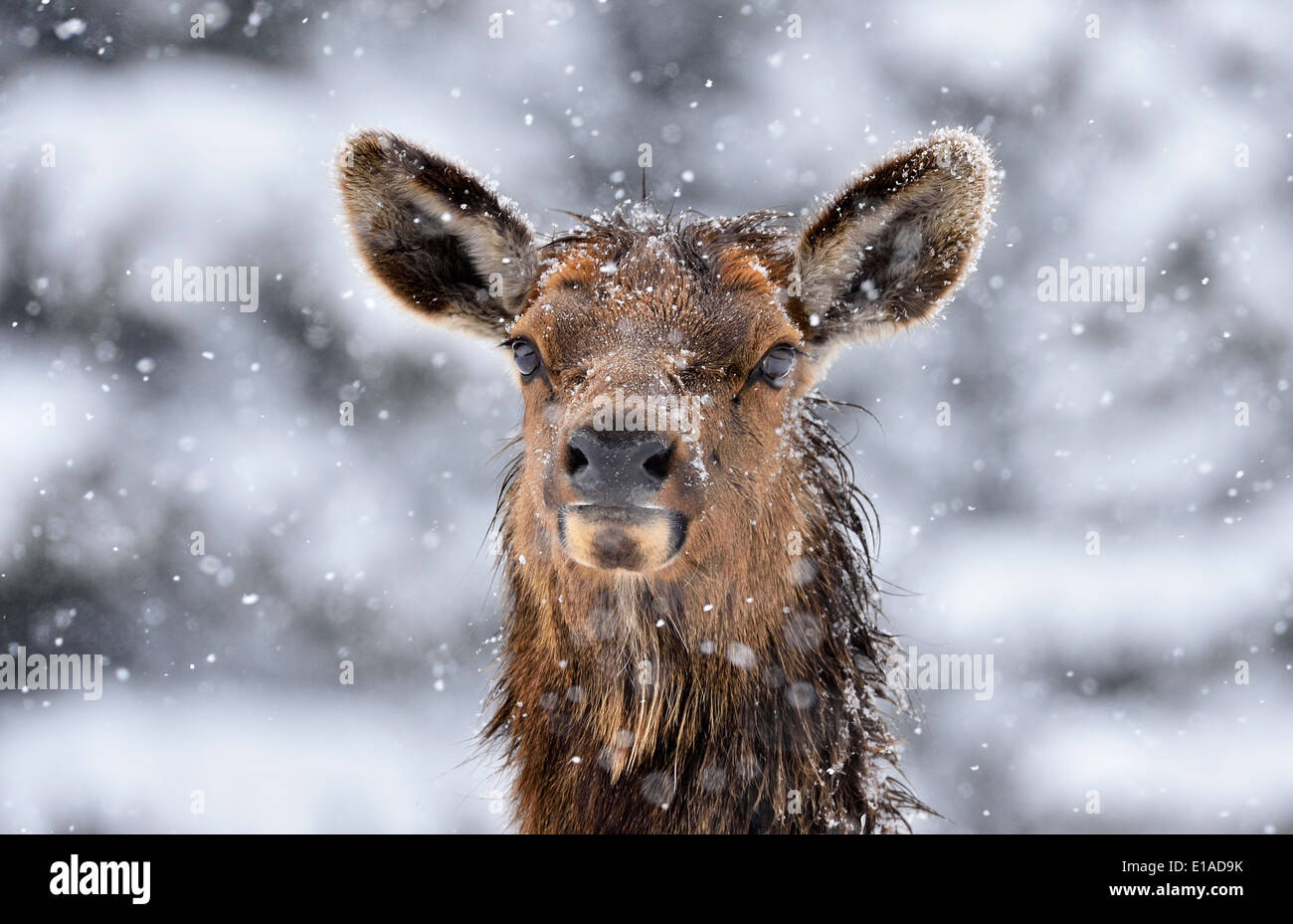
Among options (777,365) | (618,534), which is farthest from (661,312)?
(618,534)

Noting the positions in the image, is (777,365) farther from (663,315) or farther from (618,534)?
(618,534)

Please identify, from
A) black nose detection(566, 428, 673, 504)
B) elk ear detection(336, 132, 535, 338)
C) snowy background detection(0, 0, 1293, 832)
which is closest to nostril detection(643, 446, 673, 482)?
black nose detection(566, 428, 673, 504)

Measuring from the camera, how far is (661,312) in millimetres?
4027

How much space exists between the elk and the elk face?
11mm

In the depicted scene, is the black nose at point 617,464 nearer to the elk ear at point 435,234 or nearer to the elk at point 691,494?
the elk at point 691,494

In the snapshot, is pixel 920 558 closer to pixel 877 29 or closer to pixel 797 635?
pixel 877 29

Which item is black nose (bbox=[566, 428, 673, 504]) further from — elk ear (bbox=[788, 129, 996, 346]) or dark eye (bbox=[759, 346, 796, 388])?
elk ear (bbox=[788, 129, 996, 346])

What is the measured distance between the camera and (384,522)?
11141mm

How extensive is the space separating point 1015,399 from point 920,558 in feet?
8.04

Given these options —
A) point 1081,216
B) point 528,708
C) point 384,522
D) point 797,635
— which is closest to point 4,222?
point 384,522

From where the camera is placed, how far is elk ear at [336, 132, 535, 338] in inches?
176

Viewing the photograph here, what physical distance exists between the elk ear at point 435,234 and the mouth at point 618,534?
5.15ft

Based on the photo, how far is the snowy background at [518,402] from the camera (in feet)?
35.4

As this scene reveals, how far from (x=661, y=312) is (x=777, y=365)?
538 millimetres
